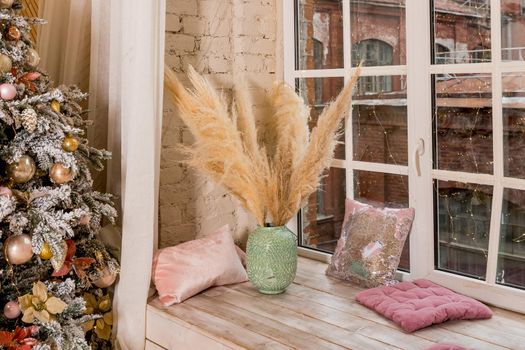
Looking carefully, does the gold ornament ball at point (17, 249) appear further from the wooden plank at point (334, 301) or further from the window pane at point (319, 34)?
the window pane at point (319, 34)

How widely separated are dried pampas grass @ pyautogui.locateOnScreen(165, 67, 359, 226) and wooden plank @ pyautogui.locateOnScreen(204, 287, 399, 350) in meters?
0.30

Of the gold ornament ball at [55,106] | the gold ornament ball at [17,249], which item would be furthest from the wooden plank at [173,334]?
the gold ornament ball at [55,106]

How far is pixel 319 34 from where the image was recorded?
2756 mm

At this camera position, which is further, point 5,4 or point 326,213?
point 326,213

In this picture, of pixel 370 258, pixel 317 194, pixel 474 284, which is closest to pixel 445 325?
pixel 474 284

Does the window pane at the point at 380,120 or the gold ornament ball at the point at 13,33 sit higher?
the gold ornament ball at the point at 13,33

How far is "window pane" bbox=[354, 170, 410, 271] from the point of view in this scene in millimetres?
2441

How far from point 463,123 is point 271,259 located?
2.80 ft

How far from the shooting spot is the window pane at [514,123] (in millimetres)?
2043

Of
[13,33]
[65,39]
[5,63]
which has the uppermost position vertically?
[65,39]

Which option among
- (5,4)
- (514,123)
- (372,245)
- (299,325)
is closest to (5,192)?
(5,4)

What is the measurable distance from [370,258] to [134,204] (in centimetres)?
90

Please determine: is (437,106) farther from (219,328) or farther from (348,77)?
(219,328)

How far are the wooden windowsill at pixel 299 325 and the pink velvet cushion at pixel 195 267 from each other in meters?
0.04
